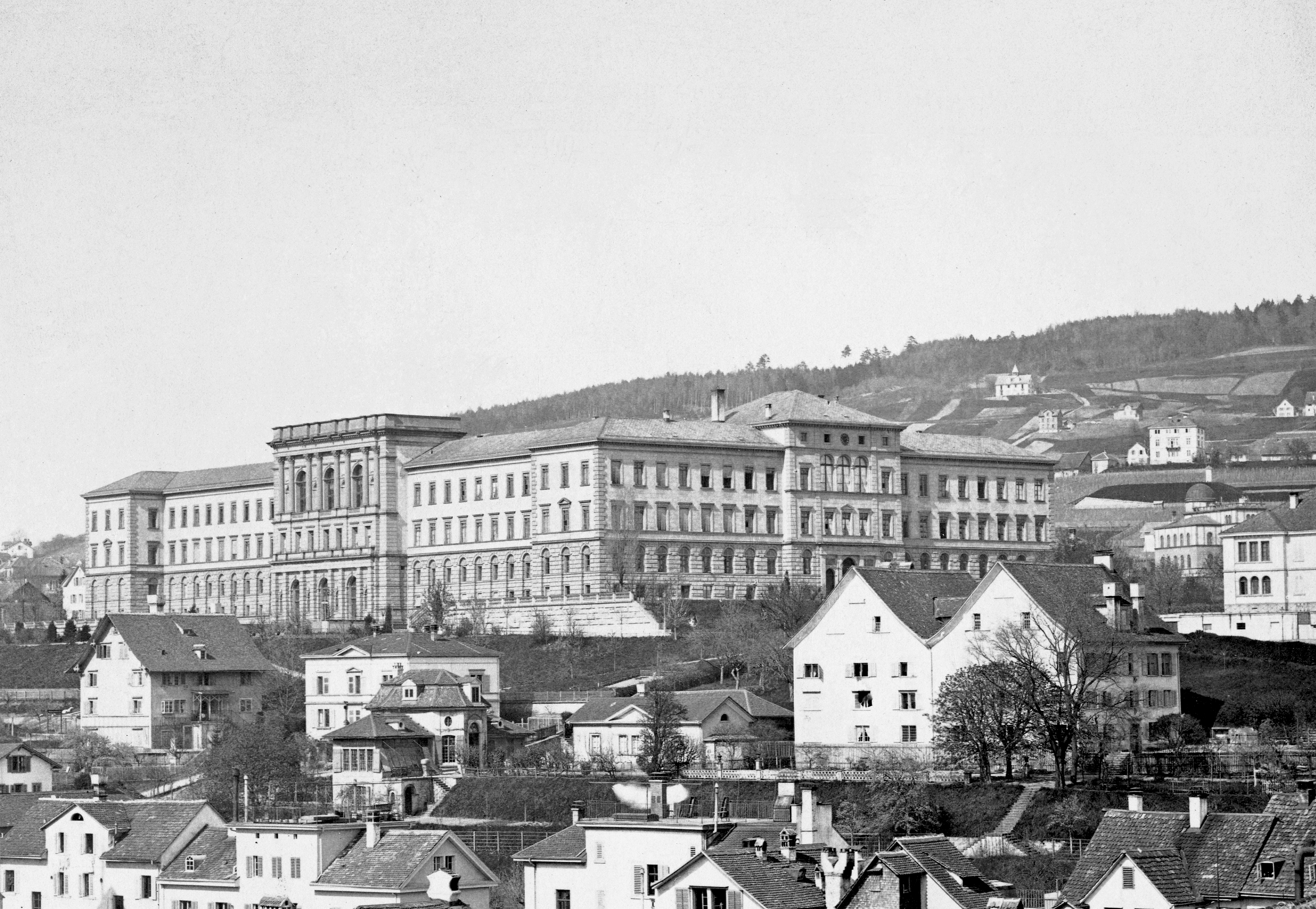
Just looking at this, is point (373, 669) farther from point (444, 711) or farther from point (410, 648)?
point (444, 711)

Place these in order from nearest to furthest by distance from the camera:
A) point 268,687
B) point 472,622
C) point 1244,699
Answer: point 1244,699 → point 268,687 → point 472,622

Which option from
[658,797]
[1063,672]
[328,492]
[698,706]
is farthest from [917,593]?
[328,492]

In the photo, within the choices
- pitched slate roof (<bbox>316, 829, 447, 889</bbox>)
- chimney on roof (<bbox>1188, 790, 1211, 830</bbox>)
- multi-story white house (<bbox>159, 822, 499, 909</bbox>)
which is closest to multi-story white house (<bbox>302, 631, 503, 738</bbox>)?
multi-story white house (<bbox>159, 822, 499, 909</bbox>)

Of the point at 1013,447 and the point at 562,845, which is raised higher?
the point at 1013,447

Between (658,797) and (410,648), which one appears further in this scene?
(410,648)

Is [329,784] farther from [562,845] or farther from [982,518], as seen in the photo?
[982,518]

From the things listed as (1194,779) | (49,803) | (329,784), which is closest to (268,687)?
(329,784)

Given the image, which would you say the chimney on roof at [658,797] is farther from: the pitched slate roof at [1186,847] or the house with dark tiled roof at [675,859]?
the pitched slate roof at [1186,847]

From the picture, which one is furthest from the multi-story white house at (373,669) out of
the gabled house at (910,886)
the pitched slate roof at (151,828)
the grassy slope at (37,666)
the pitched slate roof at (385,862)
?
the gabled house at (910,886)
